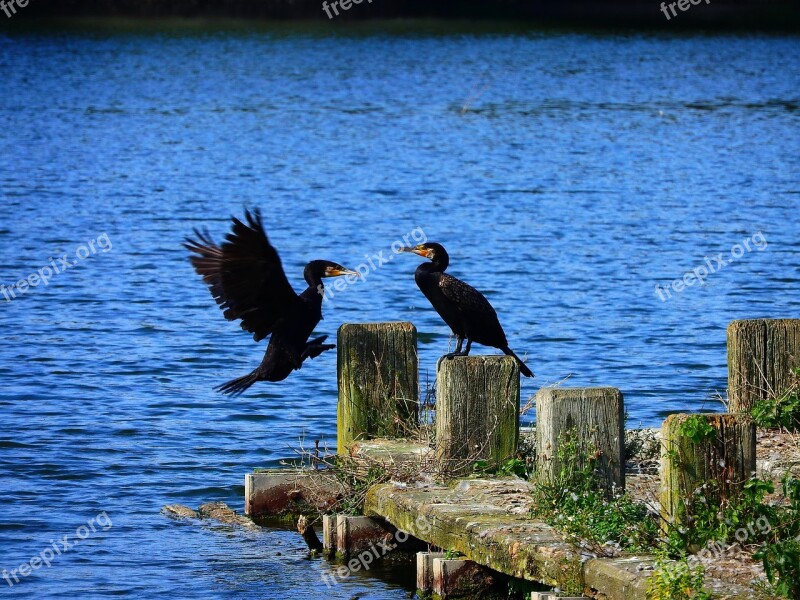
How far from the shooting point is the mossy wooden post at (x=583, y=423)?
24.1ft

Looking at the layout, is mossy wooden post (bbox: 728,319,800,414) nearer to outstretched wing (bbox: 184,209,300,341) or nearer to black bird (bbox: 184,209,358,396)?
black bird (bbox: 184,209,358,396)

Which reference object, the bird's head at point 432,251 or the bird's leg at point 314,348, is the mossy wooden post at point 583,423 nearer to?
the bird's head at point 432,251

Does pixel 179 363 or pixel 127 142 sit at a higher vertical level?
pixel 127 142

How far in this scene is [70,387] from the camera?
13977 millimetres

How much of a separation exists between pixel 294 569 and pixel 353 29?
62.9m

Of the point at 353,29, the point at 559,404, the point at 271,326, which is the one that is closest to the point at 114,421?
the point at 271,326

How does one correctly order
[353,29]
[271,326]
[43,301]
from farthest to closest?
[353,29], [43,301], [271,326]

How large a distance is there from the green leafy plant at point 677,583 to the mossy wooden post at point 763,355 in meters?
2.47

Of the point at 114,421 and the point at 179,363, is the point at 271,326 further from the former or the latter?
the point at 179,363

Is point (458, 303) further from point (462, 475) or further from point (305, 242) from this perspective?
point (305, 242)

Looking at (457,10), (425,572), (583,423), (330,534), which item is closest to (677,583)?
(583,423)

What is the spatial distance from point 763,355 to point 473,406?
1.77 metres

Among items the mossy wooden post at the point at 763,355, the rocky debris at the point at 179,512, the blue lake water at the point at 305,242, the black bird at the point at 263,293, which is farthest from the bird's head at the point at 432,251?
the rocky debris at the point at 179,512

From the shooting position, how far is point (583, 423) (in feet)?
24.2
